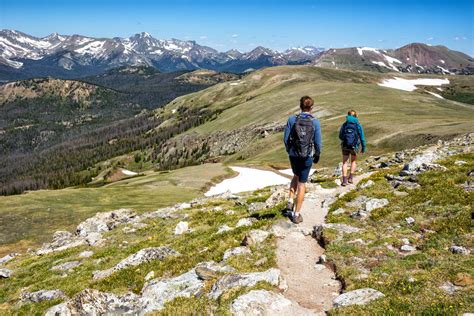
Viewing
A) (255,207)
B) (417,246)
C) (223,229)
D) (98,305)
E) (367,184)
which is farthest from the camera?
(255,207)

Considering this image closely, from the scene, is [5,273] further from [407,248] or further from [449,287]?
[449,287]

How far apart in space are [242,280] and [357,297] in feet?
13.4

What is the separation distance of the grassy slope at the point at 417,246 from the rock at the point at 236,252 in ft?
12.1

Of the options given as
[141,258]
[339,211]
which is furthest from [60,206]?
[339,211]

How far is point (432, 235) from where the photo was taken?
16.2 m

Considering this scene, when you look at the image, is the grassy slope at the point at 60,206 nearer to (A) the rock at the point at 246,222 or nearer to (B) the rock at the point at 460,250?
(A) the rock at the point at 246,222

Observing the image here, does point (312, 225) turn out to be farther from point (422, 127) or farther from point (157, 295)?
point (422, 127)

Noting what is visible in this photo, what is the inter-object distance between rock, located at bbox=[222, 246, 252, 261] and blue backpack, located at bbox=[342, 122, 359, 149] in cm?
1431

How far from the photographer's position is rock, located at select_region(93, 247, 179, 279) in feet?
63.0

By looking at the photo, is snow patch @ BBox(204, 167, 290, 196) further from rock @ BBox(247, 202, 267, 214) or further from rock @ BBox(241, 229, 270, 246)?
rock @ BBox(241, 229, 270, 246)

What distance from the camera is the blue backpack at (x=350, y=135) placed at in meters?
27.6

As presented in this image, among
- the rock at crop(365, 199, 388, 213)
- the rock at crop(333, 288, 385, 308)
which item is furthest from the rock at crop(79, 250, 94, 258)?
the rock at crop(333, 288, 385, 308)

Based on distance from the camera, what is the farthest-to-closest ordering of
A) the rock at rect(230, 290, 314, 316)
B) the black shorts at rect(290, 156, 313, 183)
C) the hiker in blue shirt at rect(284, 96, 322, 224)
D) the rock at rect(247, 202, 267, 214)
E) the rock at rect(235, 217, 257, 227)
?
the rock at rect(247, 202, 267, 214)
the rock at rect(235, 217, 257, 227)
the black shorts at rect(290, 156, 313, 183)
the hiker in blue shirt at rect(284, 96, 322, 224)
the rock at rect(230, 290, 314, 316)

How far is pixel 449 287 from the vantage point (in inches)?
462
